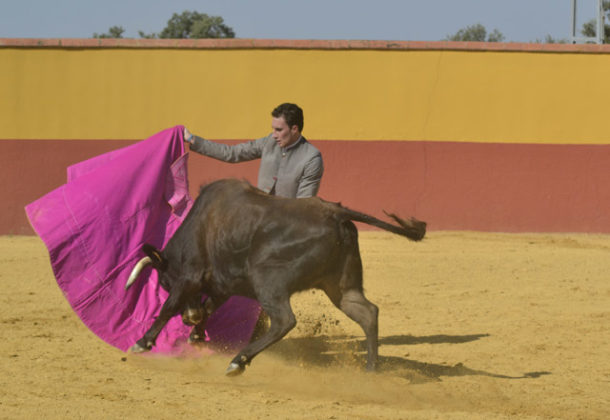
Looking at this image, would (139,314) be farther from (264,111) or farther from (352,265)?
(264,111)

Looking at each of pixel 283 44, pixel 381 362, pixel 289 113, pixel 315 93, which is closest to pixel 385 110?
pixel 315 93

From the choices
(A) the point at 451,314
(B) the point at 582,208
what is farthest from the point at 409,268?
(B) the point at 582,208

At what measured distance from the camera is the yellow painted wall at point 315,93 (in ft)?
40.8

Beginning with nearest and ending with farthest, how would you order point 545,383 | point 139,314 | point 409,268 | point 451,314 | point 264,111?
1. point 545,383
2. point 139,314
3. point 451,314
4. point 409,268
5. point 264,111

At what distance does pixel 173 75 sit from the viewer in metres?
12.6

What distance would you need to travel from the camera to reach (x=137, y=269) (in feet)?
17.0

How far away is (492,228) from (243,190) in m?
8.05

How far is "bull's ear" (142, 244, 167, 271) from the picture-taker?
5.17 m

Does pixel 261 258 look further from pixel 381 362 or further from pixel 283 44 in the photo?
pixel 283 44

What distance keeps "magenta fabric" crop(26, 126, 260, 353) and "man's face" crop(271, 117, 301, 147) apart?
76cm

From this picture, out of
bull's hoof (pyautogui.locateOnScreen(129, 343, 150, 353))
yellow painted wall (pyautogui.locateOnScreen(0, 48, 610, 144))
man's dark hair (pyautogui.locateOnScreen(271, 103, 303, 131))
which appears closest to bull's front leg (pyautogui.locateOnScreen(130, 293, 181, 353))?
bull's hoof (pyautogui.locateOnScreen(129, 343, 150, 353))

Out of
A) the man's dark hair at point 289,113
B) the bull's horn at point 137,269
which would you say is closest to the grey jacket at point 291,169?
the man's dark hair at point 289,113

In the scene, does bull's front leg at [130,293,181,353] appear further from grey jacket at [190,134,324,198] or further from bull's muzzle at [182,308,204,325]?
grey jacket at [190,134,324,198]

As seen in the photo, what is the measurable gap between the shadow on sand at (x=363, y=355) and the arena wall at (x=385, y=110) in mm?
6313
